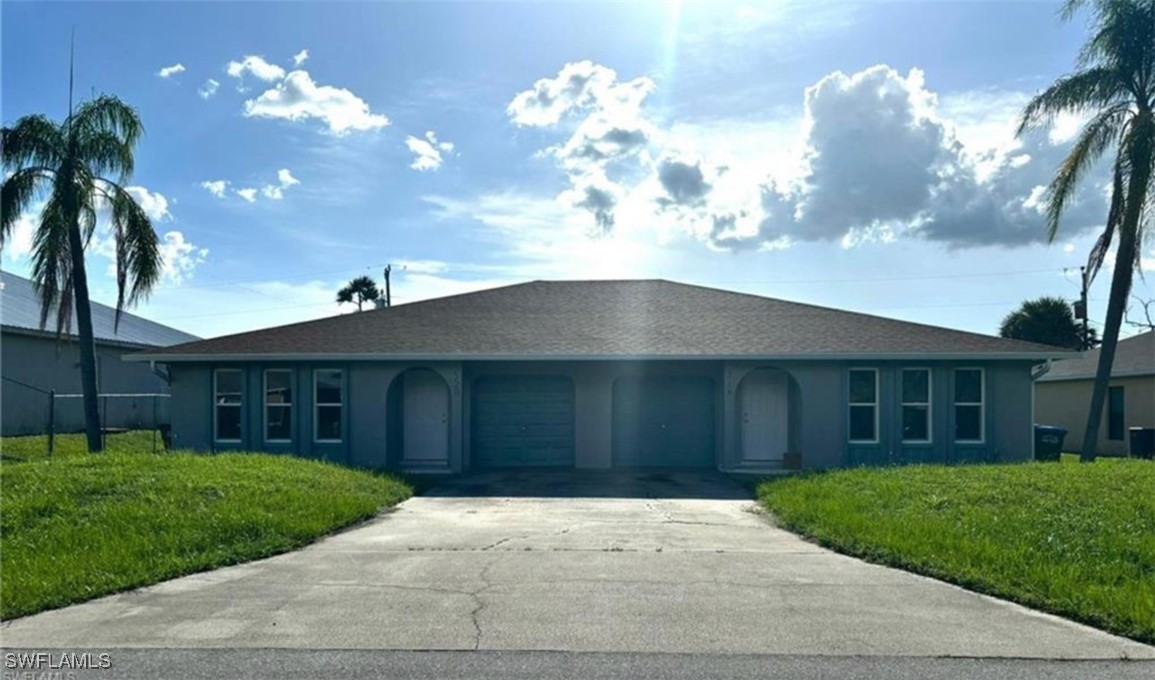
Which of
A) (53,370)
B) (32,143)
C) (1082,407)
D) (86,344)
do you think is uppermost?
(32,143)

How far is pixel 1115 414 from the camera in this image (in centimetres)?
2605

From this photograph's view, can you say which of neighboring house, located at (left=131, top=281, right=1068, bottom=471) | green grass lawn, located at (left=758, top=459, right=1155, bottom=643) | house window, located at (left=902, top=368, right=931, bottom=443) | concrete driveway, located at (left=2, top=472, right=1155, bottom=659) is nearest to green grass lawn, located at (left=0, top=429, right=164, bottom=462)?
neighboring house, located at (left=131, top=281, right=1068, bottom=471)

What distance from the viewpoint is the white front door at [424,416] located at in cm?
1877

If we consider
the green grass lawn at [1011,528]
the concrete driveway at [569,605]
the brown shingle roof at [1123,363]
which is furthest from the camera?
the brown shingle roof at [1123,363]

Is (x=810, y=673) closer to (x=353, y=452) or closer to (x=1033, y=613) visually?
(x=1033, y=613)

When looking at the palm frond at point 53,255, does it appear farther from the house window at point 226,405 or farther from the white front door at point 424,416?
the white front door at point 424,416

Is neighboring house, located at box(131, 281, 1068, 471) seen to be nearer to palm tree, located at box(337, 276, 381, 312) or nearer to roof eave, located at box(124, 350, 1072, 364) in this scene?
roof eave, located at box(124, 350, 1072, 364)

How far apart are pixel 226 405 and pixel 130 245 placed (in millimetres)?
3716

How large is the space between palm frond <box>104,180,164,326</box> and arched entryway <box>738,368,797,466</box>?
486 inches

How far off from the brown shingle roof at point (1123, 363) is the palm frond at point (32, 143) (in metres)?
24.0

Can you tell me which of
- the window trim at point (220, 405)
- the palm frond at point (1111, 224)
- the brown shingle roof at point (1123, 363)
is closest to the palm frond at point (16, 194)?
the window trim at point (220, 405)

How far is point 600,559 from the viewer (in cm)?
872

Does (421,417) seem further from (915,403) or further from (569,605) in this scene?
(569,605)

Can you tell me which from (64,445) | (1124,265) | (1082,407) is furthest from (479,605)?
(1082,407)
